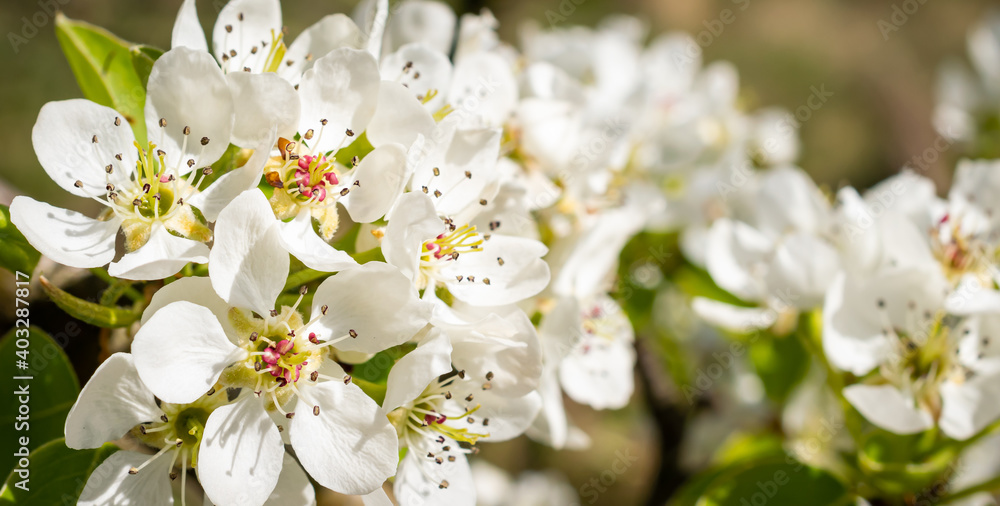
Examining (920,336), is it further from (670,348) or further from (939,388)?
(670,348)

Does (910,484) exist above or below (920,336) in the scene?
below

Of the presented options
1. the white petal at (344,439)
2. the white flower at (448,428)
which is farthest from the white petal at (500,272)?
the white petal at (344,439)

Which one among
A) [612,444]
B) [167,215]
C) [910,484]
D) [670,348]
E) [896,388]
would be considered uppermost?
[167,215]

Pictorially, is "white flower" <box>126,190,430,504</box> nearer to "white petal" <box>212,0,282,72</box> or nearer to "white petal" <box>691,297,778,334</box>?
"white petal" <box>212,0,282,72</box>

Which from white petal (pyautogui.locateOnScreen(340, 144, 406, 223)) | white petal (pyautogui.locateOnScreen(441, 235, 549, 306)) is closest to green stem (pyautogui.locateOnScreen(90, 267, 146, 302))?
white petal (pyautogui.locateOnScreen(340, 144, 406, 223))

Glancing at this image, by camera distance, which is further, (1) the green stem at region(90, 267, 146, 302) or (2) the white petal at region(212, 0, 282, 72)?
(2) the white petal at region(212, 0, 282, 72)

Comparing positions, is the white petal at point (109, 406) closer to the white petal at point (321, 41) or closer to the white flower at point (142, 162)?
the white flower at point (142, 162)

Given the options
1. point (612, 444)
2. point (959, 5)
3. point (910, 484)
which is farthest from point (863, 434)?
point (959, 5)
